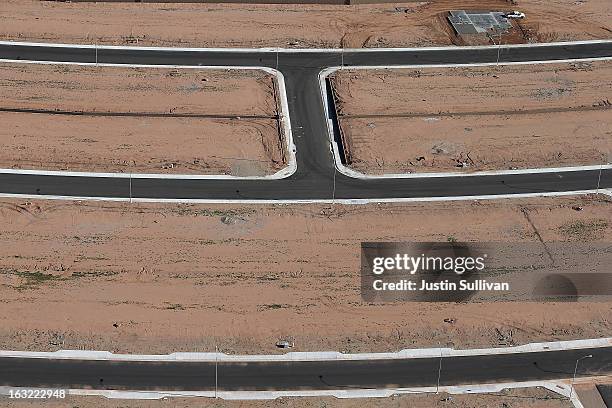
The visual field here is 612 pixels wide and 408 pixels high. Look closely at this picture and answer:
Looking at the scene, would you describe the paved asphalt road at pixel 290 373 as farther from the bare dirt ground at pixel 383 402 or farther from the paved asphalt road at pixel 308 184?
the paved asphalt road at pixel 308 184

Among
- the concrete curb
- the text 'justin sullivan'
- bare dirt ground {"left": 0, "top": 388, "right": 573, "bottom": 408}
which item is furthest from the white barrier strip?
bare dirt ground {"left": 0, "top": 388, "right": 573, "bottom": 408}

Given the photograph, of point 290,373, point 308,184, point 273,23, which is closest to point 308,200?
point 308,184

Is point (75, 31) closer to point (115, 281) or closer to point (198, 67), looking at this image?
point (198, 67)

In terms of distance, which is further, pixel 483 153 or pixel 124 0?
pixel 124 0

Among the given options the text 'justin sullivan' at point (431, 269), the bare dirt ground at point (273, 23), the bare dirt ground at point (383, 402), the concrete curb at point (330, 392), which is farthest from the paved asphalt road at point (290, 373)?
the bare dirt ground at point (273, 23)

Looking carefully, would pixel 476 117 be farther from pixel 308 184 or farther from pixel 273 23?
pixel 273 23

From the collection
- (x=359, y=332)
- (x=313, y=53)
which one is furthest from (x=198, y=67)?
(x=359, y=332)
